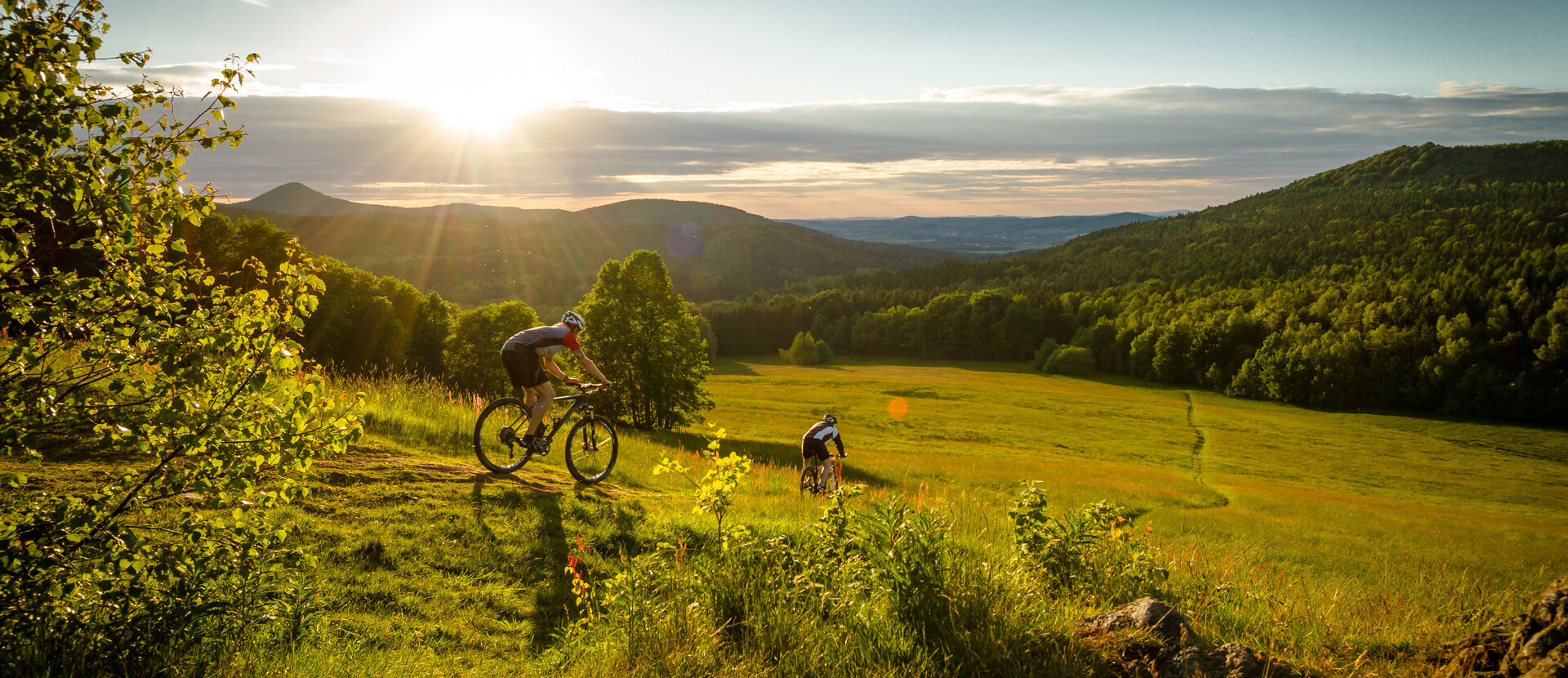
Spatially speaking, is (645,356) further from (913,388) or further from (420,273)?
(420,273)

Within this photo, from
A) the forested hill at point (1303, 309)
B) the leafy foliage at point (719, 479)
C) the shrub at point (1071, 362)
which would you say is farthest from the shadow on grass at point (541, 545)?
the shrub at point (1071, 362)

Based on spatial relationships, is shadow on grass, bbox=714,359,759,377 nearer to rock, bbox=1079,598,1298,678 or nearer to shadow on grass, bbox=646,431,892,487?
shadow on grass, bbox=646,431,892,487

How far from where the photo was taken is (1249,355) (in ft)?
305

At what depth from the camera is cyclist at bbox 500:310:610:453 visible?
10.2 m

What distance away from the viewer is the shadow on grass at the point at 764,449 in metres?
25.9

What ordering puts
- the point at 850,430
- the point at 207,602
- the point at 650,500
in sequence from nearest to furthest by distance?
the point at 207,602 → the point at 650,500 → the point at 850,430

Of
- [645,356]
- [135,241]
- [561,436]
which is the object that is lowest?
[645,356]

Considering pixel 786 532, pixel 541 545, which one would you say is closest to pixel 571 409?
pixel 541 545

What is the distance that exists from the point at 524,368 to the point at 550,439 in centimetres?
120

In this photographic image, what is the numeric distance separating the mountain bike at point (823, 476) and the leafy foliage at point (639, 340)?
20173 mm

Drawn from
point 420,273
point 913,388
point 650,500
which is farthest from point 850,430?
point 420,273

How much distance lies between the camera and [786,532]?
831cm

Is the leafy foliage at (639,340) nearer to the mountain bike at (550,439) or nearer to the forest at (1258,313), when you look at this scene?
the forest at (1258,313)

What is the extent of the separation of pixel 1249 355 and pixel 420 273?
187522 millimetres
